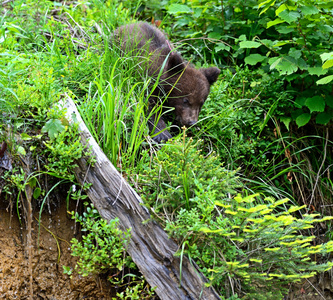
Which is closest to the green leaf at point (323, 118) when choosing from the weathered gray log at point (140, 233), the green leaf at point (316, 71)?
the green leaf at point (316, 71)

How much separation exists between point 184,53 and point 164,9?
969mm

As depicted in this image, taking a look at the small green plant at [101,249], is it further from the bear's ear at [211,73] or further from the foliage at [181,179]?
the bear's ear at [211,73]

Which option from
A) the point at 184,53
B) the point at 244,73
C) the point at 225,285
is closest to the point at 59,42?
the point at 184,53

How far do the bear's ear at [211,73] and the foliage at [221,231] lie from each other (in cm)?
161

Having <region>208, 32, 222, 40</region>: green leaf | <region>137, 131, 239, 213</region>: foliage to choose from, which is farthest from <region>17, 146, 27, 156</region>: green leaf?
<region>208, 32, 222, 40</region>: green leaf

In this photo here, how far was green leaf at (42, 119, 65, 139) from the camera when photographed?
2.62 metres

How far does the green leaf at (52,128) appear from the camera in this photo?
262cm

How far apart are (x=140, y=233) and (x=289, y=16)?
2302 millimetres

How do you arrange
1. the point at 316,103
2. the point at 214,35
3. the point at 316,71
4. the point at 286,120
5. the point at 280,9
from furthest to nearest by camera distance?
the point at 214,35 < the point at 286,120 < the point at 316,103 < the point at 316,71 < the point at 280,9

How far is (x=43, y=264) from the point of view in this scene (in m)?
2.67

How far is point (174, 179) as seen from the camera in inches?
104

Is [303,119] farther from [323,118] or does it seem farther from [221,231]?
[221,231]

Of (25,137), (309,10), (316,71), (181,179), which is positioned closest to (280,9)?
(309,10)

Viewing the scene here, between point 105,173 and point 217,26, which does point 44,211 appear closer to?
point 105,173
